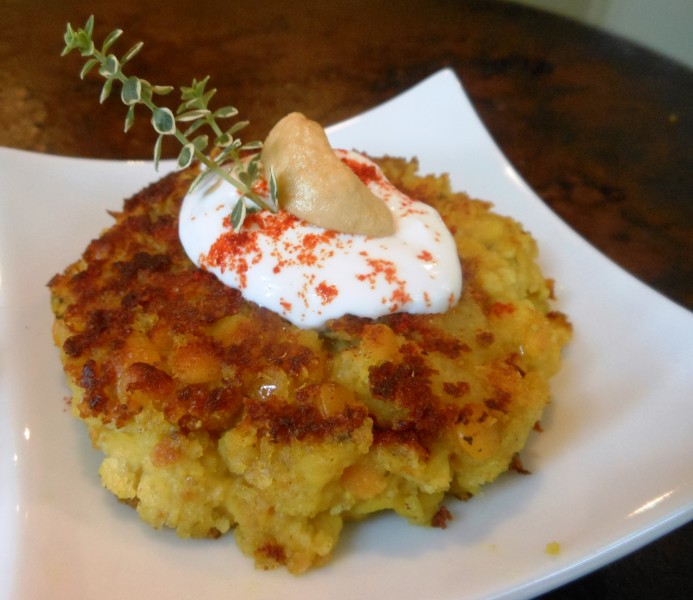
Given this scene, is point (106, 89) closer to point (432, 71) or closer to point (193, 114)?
point (193, 114)

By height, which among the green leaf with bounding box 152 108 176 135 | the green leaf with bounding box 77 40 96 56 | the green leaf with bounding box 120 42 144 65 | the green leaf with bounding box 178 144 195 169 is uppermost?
the green leaf with bounding box 120 42 144 65

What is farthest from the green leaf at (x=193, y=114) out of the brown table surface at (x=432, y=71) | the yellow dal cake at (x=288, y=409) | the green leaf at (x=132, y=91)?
the brown table surface at (x=432, y=71)

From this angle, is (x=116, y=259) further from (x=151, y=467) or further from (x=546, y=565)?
(x=546, y=565)

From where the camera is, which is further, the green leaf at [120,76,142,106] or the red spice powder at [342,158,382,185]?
the red spice powder at [342,158,382,185]

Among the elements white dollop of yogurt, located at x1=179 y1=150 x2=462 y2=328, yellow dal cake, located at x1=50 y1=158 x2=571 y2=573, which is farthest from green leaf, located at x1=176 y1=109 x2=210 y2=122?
yellow dal cake, located at x1=50 y1=158 x2=571 y2=573

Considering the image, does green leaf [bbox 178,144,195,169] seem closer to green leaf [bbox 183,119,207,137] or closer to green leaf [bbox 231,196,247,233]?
green leaf [bbox 183,119,207,137]
